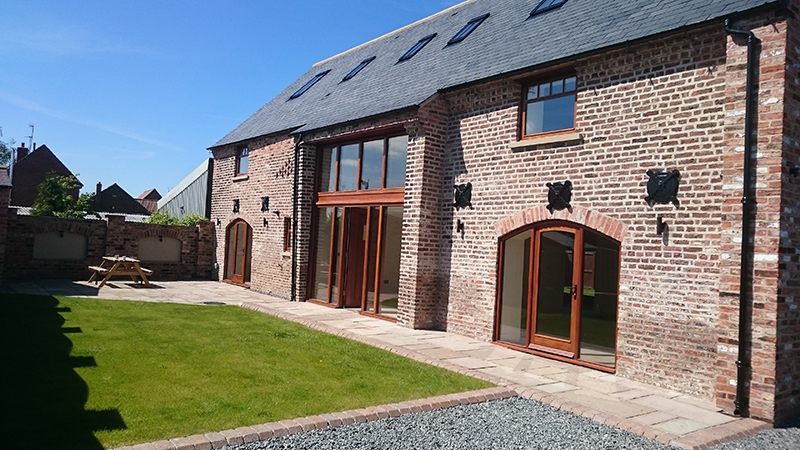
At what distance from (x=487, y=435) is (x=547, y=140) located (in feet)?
16.8

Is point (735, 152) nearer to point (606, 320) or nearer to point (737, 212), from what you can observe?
point (737, 212)

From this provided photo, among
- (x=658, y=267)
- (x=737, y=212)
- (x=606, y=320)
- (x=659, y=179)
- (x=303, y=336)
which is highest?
(x=659, y=179)

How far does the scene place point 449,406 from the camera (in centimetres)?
591

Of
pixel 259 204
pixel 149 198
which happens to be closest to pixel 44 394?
pixel 259 204

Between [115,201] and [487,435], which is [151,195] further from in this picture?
[487,435]

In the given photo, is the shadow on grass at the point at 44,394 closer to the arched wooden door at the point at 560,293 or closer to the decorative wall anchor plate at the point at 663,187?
the arched wooden door at the point at 560,293

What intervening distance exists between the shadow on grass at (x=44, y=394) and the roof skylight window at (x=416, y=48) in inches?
390

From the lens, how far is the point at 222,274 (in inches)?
734

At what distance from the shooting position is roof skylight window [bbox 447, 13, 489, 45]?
13.3 m

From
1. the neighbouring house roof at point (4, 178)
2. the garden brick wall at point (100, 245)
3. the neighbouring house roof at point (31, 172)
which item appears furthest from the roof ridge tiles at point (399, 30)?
the neighbouring house roof at point (31, 172)

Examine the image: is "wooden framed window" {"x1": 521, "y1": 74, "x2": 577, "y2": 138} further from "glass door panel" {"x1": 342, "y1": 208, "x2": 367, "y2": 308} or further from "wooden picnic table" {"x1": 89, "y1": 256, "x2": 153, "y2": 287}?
"wooden picnic table" {"x1": 89, "y1": 256, "x2": 153, "y2": 287}

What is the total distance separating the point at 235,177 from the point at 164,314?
7.84m

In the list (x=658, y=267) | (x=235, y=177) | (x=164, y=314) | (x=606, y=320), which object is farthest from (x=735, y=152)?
(x=235, y=177)

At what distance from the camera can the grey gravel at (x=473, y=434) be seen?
4723 millimetres
